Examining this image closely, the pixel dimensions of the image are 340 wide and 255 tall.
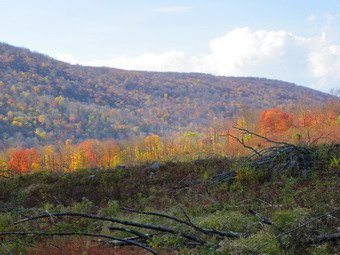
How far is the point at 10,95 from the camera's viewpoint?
9156cm

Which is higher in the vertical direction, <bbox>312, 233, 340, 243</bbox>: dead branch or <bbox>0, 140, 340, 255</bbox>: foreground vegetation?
<bbox>312, 233, 340, 243</bbox>: dead branch

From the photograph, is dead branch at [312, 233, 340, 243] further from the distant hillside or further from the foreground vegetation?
the distant hillside

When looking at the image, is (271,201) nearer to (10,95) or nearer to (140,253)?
(140,253)

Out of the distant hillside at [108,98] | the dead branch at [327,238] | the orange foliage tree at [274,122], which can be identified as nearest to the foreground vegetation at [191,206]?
the dead branch at [327,238]

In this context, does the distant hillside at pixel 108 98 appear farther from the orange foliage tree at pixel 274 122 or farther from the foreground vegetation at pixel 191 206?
the foreground vegetation at pixel 191 206

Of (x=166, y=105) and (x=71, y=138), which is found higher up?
(x=166, y=105)

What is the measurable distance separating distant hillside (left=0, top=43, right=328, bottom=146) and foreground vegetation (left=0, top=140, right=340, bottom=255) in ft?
196

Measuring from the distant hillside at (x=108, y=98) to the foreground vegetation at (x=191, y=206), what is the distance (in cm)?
5979

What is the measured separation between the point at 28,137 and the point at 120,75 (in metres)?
73.2

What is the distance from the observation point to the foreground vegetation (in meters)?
4.49

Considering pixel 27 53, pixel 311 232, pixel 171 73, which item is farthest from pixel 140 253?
pixel 171 73

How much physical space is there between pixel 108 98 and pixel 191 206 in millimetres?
113824

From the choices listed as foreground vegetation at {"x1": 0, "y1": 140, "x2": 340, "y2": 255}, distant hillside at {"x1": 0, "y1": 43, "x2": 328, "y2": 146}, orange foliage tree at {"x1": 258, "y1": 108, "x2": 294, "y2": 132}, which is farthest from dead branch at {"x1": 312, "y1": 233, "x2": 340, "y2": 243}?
distant hillside at {"x1": 0, "y1": 43, "x2": 328, "y2": 146}

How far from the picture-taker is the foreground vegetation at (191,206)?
4488 mm
